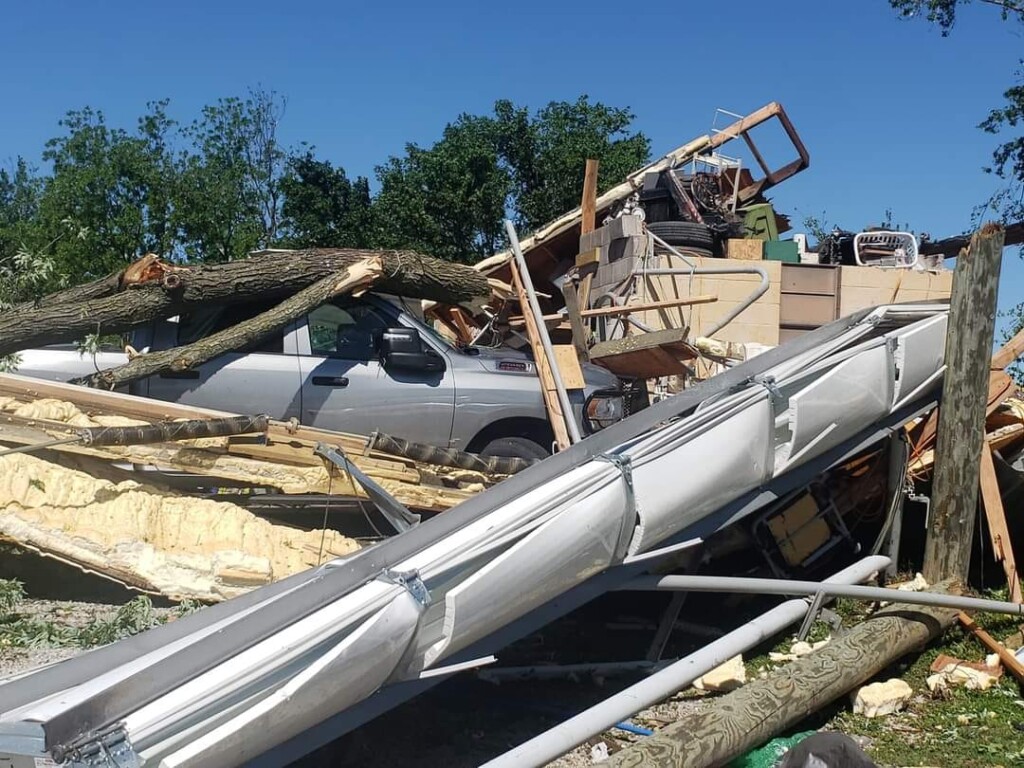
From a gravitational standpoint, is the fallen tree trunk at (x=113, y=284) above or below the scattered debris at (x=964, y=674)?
above

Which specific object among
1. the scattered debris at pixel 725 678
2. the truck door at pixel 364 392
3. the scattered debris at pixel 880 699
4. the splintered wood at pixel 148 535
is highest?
the truck door at pixel 364 392

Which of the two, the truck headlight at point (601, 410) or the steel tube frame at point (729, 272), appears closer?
the truck headlight at point (601, 410)

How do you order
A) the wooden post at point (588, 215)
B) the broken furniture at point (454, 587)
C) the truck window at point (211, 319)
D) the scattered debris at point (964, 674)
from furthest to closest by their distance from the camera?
the wooden post at point (588, 215) < the truck window at point (211, 319) < the scattered debris at point (964, 674) < the broken furniture at point (454, 587)

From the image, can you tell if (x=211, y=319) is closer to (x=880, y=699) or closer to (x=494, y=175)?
(x=880, y=699)

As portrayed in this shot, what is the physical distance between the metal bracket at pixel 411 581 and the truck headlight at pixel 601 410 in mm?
4078

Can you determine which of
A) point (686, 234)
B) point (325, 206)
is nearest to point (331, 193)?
point (325, 206)

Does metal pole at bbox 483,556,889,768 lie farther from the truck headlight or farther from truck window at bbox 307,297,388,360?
truck window at bbox 307,297,388,360

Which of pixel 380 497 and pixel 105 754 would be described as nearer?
pixel 105 754

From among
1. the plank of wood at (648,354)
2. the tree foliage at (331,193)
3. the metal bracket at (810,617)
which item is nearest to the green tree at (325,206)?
the tree foliage at (331,193)

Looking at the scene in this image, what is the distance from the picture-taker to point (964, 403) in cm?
656

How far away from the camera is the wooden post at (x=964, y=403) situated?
6.54 metres

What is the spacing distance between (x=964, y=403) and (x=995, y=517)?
2.99 feet

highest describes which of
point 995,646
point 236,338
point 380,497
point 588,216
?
point 588,216

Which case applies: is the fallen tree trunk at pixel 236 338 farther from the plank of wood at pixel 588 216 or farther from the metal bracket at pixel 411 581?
the plank of wood at pixel 588 216
